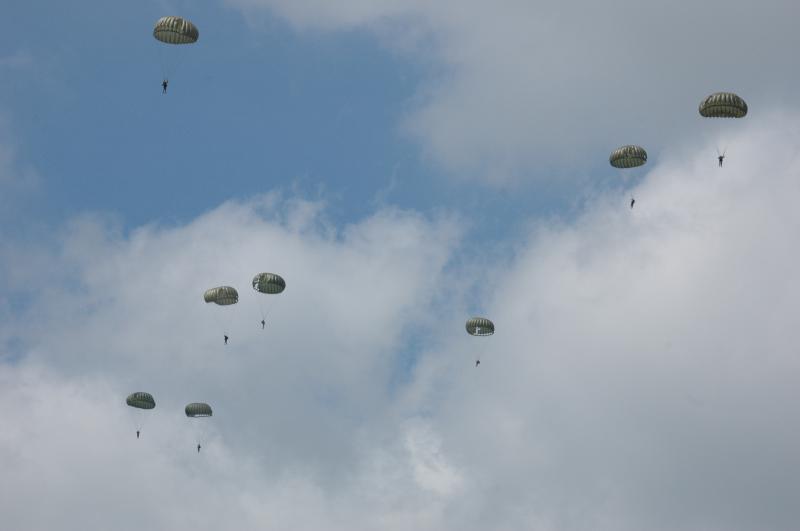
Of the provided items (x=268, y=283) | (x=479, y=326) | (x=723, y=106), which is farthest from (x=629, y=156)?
(x=268, y=283)

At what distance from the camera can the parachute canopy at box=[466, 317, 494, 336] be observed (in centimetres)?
19712

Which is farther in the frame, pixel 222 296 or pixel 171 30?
pixel 222 296

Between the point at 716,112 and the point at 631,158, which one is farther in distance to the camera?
the point at 631,158

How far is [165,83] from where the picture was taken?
A: 17300 cm

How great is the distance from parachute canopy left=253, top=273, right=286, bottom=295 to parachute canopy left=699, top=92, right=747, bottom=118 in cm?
5571

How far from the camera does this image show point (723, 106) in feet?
559

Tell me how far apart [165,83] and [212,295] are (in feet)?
105

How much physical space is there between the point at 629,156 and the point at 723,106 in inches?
610

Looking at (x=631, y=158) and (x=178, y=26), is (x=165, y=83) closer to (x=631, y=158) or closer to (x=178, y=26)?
(x=178, y=26)

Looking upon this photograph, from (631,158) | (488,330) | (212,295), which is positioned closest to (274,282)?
(212,295)

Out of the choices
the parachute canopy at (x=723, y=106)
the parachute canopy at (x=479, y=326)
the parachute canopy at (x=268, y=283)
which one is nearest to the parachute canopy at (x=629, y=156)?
the parachute canopy at (x=723, y=106)

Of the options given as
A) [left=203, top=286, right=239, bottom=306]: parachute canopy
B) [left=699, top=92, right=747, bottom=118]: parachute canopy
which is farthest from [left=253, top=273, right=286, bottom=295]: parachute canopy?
[left=699, top=92, right=747, bottom=118]: parachute canopy

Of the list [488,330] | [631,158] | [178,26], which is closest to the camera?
[178,26]

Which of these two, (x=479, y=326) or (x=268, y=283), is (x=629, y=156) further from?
(x=268, y=283)
